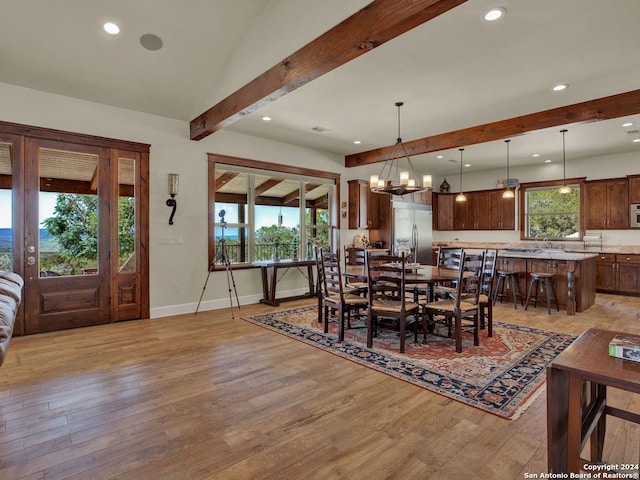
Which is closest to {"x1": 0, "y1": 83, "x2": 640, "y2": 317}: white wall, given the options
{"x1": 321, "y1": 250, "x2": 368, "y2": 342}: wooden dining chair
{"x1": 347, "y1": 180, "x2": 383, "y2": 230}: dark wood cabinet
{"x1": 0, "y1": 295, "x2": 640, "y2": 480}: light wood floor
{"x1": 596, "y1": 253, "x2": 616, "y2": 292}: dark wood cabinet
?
{"x1": 347, "y1": 180, "x2": 383, "y2": 230}: dark wood cabinet

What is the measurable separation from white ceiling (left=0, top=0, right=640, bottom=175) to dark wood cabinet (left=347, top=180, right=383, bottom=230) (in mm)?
2401

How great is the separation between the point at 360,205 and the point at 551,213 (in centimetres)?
453

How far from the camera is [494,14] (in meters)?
2.79

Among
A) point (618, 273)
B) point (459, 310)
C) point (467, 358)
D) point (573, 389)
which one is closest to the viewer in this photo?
point (573, 389)

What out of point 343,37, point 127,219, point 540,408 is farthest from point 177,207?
point 540,408

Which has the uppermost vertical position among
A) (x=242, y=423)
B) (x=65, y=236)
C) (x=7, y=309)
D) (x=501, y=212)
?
(x=501, y=212)

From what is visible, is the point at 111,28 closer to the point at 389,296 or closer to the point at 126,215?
the point at 126,215

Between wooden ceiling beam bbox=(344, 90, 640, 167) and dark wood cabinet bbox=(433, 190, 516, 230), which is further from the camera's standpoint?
dark wood cabinet bbox=(433, 190, 516, 230)

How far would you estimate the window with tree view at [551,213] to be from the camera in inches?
314

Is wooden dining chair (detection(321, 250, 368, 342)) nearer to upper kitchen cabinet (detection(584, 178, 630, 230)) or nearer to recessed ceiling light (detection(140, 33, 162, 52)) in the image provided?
recessed ceiling light (detection(140, 33, 162, 52))

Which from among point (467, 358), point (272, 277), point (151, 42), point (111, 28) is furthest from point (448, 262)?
point (111, 28)

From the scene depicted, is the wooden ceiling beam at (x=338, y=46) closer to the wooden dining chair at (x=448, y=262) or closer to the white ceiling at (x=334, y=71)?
the white ceiling at (x=334, y=71)

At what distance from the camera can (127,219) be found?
192 inches

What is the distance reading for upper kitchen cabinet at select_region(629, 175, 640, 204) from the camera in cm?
701
